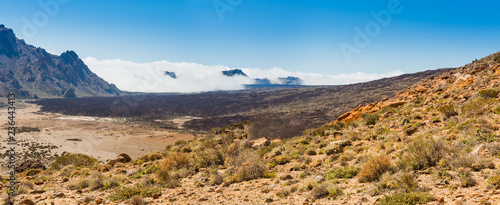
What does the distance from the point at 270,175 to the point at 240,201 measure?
2638mm

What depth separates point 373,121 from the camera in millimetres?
17547

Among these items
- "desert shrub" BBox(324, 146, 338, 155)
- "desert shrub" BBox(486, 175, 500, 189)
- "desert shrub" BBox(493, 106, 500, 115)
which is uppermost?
"desert shrub" BBox(493, 106, 500, 115)

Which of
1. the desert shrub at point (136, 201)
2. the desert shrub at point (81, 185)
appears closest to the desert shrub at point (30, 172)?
the desert shrub at point (81, 185)

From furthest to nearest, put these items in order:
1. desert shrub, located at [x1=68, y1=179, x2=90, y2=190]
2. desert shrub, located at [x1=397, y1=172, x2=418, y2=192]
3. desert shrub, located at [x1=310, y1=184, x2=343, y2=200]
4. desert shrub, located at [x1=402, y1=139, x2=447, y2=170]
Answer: desert shrub, located at [x1=68, y1=179, x2=90, y2=190], desert shrub, located at [x1=402, y1=139, x2=447, y2=170], desert shrub, located at [x1=310, y1=184, x2=343, y2=200], desert shrub, located at [x1=397, y1=172, x2=418, y2=192]

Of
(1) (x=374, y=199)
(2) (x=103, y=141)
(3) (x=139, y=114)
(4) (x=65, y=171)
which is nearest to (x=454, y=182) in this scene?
(1) (x=374, y=199)

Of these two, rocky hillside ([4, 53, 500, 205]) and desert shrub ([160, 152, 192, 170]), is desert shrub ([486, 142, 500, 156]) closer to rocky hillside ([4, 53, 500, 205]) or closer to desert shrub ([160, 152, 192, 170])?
rocky hillside ([4, 53, 500, 205])

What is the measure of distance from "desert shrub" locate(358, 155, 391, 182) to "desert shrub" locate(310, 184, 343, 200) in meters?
1.11

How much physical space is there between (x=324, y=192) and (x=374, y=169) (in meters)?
1.90

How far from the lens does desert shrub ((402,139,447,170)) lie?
6.93 meters

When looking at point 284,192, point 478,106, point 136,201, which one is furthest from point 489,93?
point 136,201


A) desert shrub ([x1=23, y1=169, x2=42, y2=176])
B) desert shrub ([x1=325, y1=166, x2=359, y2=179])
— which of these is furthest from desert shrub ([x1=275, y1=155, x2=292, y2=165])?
desert shrub ([x1=23, y1=169, x2=42, y2=176])

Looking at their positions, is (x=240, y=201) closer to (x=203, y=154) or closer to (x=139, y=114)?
(x=203, y=154)

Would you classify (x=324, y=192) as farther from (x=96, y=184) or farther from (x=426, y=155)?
(x=96, y=184)

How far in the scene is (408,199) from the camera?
5.11 m
